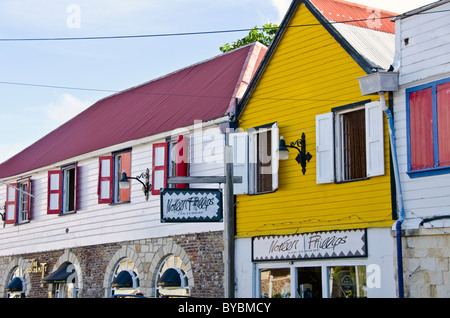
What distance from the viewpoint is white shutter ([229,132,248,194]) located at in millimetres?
17219

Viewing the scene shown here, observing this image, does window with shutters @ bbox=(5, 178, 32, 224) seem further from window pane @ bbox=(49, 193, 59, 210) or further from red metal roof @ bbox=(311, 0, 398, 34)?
red metal roof @ bbox=(311, 0, 398, 34)

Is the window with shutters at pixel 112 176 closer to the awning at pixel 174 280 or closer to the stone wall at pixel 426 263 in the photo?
the awning at pixel 174 280

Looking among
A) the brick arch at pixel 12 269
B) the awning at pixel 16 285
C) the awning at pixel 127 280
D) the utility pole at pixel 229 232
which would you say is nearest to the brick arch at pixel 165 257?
the awning at pixel 127 280

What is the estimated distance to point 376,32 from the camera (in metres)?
16.9

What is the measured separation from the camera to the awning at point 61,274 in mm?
23250

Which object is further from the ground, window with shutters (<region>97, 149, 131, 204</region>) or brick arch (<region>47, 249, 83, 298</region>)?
window with shutters (<region>97, 149, 131, 204</region>)

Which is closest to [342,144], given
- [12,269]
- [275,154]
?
[275,154]

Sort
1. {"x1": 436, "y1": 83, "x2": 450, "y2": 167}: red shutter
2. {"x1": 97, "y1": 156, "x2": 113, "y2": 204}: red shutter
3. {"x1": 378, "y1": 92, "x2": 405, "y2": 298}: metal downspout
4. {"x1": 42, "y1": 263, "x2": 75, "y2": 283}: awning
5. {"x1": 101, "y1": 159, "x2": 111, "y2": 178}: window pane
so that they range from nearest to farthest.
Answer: {"x1": 436, "y1": 83, "x2": 450, "y2": 167}: red shutter
{"x1": 378, "y1": 92, "x2": 405, "y2": 298}: metal downspout
{"x1": 97, "y1": 156, "x2": 113, "y2": 204}: red shutter
{"x1": 101, "y1": 159, "x2": 111, "y2": 178}: window pane
{"x1": 42, "y1": 263, "x2": 75, "y2": 283}: awning

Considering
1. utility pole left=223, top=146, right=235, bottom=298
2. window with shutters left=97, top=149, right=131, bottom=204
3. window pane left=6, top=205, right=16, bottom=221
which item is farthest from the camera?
window pane left=6, top=205, right=16, bottom=221

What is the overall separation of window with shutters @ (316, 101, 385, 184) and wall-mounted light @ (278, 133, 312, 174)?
422 millimetres

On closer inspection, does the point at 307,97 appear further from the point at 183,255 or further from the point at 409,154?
the point at 183,255

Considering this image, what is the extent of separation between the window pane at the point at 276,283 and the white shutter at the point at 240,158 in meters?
2.07

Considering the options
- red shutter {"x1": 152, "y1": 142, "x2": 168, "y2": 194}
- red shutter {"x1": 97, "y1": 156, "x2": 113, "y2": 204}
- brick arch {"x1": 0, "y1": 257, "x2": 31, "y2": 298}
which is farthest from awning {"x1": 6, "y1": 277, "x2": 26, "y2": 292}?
red shutter {"x1": 152, "y1": 142, "x2": 168, "y2": 194}

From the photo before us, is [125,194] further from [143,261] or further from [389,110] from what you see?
[389,110]
